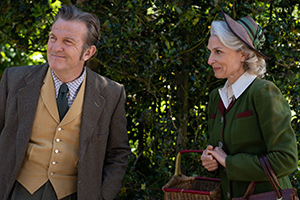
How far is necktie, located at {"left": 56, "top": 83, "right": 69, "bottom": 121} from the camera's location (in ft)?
9.14

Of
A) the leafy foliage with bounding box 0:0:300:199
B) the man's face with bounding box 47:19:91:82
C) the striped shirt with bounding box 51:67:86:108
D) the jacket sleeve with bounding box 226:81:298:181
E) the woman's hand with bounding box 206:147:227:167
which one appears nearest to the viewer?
the jacket sleeve with bounding box 226:81:298:181

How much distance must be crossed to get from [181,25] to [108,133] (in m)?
1.20

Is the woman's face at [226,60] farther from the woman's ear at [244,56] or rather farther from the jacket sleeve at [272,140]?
the jacket sleeve at [272,140]

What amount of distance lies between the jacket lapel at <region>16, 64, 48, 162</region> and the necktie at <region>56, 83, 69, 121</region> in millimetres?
132

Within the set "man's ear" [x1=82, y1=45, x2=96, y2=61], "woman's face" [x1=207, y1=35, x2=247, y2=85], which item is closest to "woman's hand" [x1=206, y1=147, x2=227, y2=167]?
"woman's face" [x1=207, y1=35, x2=247, y2=85]

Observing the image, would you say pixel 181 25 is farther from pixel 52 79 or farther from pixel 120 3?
pixel 52 79

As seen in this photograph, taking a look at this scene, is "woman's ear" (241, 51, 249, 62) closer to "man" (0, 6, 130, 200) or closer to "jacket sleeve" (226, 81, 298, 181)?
"jacket sleeve" (226, 81, 298, 181)

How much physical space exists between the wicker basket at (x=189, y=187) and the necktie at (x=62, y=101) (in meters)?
0.76

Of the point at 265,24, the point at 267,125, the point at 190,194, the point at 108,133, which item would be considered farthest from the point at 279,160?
the point at 265,24

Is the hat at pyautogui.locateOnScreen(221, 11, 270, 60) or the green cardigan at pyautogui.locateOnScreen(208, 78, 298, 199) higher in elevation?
the hat at pyautogui.locateOnScreen(221, 11, 270, 60)

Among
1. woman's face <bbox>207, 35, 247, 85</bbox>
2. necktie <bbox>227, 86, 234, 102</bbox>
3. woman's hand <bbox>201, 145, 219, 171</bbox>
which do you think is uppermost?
woman's face <bbox>207, 35, 247, 85</bbox>

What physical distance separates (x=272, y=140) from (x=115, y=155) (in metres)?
1.08

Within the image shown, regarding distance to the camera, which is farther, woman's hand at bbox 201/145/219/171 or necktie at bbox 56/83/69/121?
necktie at bbox 56/83/69/121

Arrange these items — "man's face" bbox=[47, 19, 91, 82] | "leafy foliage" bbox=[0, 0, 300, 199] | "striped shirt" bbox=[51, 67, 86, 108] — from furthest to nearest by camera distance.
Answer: "leafy foliage" bbox=[0, 0, 300, 199] < "striped shirt" bbox=[51, 67, 86, 108] < "man's face" bbox=[47, 19, 91, 82]
